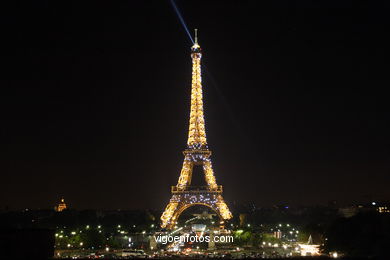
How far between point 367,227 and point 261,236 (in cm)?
3222

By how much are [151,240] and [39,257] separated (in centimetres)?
2940

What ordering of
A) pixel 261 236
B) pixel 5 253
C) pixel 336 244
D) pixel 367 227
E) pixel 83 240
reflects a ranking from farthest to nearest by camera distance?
pixel 261 236, pixel 83 240, pixel 336 244, pixel 367 227, pixel 5 253

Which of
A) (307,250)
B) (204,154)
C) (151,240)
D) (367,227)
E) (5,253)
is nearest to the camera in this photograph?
(5,253)

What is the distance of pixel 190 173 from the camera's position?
7819 cm

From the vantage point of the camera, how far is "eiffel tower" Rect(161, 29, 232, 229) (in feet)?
253

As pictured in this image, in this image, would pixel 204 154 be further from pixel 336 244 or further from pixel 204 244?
pixel 336 244

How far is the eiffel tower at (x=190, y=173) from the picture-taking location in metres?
77.0

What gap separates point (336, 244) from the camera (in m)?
42.8

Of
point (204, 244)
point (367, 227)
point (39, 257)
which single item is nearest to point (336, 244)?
point (367, 227)

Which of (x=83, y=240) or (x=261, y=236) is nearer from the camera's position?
(x=83, y=240)

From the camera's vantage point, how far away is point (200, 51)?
79000mm

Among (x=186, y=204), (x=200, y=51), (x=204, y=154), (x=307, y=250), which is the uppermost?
(x=200, y=51)

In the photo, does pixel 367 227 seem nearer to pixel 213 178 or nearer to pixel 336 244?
pixel 336 244

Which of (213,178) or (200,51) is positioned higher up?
(200,51)
